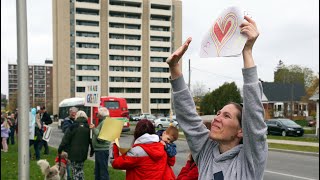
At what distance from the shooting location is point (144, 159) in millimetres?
4367

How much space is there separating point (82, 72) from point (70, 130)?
80921mm

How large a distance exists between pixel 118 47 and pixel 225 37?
91.0 meters

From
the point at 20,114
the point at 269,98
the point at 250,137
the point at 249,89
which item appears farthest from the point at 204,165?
the point at 269,98

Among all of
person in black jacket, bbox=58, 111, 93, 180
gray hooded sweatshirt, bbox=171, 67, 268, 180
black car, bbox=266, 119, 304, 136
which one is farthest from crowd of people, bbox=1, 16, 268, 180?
black car, bbox=266, 119, 304, 136

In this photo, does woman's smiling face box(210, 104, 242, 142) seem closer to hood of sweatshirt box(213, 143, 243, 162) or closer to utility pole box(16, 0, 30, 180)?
hood of sweatshirt box(213, 143, 243, 162)

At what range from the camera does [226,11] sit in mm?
2256

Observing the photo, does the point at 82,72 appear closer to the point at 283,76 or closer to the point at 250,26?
the point at 283,76

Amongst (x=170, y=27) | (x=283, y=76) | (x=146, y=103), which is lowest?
(x=146, y=103)

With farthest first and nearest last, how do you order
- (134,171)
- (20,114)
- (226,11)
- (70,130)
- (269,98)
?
(269,98)
(70,130)
(134,171)
(20,114)
(226,11)

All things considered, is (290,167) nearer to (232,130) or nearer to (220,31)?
(232,130)

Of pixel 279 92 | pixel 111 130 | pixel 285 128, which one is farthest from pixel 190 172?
pixel 279 92

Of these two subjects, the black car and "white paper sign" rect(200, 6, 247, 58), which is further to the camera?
the black car

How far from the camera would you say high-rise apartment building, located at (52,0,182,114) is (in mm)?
86375

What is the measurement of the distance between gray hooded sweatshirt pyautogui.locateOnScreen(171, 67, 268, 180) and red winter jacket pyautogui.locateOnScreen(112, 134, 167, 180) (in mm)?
1947
